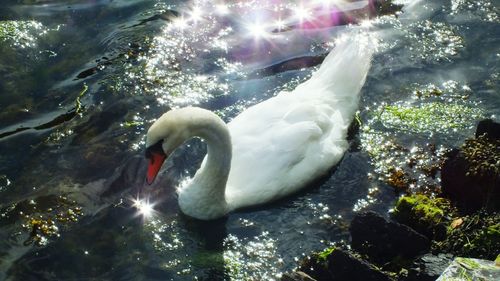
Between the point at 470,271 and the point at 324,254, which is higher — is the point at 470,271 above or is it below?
above

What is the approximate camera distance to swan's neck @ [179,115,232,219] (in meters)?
8.15

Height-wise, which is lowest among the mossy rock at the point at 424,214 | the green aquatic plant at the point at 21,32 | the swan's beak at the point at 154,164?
the mossy rock at the point at 424,214

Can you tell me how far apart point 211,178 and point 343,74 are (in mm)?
2860

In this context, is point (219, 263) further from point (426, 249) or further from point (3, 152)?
point (3, 152)

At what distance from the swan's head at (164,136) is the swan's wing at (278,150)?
107 cm

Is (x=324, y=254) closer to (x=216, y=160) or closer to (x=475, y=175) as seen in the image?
(x=216, y=160)

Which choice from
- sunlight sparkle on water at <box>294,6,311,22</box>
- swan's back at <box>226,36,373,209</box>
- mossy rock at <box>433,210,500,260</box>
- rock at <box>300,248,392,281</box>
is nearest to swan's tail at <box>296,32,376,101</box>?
swan's back at <box>226,36,373,209</box>

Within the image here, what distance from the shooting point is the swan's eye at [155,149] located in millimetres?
7793

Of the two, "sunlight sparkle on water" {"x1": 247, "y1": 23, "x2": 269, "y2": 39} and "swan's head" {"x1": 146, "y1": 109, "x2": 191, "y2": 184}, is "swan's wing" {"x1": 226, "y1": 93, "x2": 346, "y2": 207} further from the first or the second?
"sunlight sparkle on water" {"x1": 247, "y1": 23, "x2": 269, "y2": 39}

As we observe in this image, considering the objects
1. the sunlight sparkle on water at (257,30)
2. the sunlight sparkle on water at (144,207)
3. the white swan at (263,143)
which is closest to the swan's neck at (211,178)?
the white swan at (263,143)

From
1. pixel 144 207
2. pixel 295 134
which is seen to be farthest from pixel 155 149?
pixel 295 134

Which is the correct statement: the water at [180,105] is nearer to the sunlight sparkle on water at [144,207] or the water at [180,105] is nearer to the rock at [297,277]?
the sunlight sparkle on water at [144,207]

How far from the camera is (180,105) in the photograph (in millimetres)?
10594

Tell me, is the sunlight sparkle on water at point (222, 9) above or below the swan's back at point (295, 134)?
above
